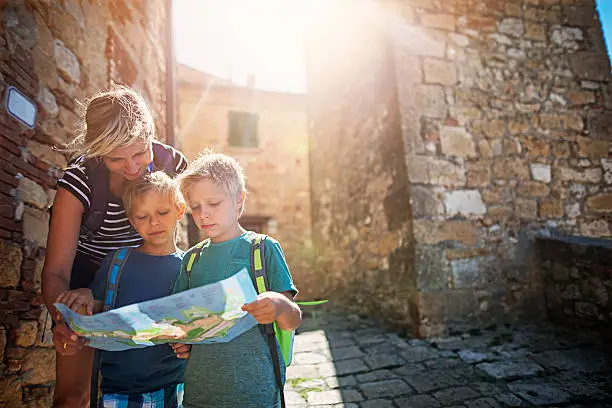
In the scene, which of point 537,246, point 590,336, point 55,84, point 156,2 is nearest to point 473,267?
point 537,246

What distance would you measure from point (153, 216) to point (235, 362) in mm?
635

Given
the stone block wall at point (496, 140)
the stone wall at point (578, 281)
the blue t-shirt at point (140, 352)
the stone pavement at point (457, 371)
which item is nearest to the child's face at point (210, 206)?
the blue t-shirt at point (140, 352)

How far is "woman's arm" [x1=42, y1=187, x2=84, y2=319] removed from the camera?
3.99 feet

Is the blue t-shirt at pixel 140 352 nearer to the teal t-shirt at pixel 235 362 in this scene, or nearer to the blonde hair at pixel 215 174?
the teal t-shirt at pixel 235 362

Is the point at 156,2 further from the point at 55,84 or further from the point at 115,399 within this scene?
the point at 115,399

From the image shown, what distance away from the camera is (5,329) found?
5.08 ft

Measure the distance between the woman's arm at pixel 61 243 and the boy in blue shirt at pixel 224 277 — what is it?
394mm

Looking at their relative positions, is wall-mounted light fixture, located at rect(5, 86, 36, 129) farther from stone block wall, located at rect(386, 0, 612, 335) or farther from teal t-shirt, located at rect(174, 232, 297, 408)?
stone block wall, located at rect(386, 0, 612, 335)

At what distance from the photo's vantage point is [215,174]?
123 cm

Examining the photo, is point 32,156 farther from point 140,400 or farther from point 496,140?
point 496,140

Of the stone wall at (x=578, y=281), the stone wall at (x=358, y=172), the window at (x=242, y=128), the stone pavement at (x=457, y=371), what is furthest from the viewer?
the window at (x=242, y=128)

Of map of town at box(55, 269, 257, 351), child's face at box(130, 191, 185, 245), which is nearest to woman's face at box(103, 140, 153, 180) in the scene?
child's face at box(130, 191, 185, 245)

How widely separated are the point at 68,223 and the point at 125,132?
39 cm

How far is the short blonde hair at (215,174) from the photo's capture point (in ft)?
4.00
